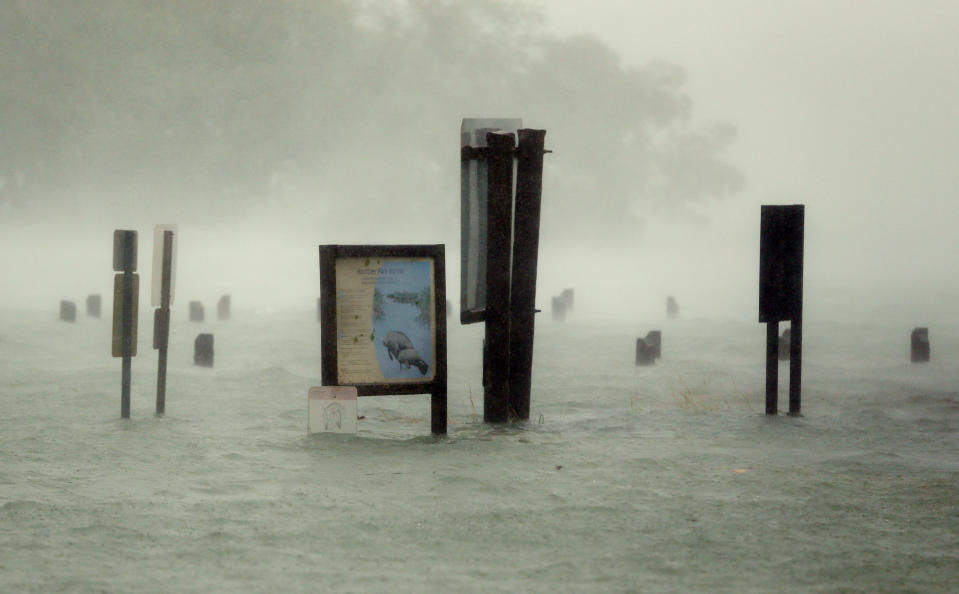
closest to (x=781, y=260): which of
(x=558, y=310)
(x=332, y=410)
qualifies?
(x=332, y=410)

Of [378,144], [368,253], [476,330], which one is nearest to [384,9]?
[378,144]

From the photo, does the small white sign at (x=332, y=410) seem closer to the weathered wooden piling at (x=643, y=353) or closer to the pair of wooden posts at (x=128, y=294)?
the pair of wooden posts at (x=128, y=294)

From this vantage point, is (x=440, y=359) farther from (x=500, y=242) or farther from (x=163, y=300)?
(x=163, y=300)

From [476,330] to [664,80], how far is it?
32.1m

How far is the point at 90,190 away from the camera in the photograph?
165ft

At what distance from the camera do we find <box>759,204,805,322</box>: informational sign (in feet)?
39.3

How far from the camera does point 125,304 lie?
11.6 meters

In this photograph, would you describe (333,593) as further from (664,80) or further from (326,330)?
(664,80)

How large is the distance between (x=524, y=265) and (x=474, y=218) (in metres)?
0.59

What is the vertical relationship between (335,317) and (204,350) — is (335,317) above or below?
above

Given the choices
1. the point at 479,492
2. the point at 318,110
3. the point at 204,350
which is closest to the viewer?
the point at 479,492

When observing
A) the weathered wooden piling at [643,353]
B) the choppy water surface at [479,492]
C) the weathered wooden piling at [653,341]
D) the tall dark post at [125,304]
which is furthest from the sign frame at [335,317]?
the weathered wooden piling at [653,341]

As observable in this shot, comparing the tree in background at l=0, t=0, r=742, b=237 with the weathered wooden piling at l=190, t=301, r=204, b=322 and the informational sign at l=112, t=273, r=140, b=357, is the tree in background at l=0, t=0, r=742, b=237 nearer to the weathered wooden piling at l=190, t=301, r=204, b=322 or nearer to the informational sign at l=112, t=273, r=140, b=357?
the weathered wooden piling at l=190, t=301, r=204, b=322

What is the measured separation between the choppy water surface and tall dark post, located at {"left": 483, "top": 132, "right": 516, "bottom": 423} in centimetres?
37
